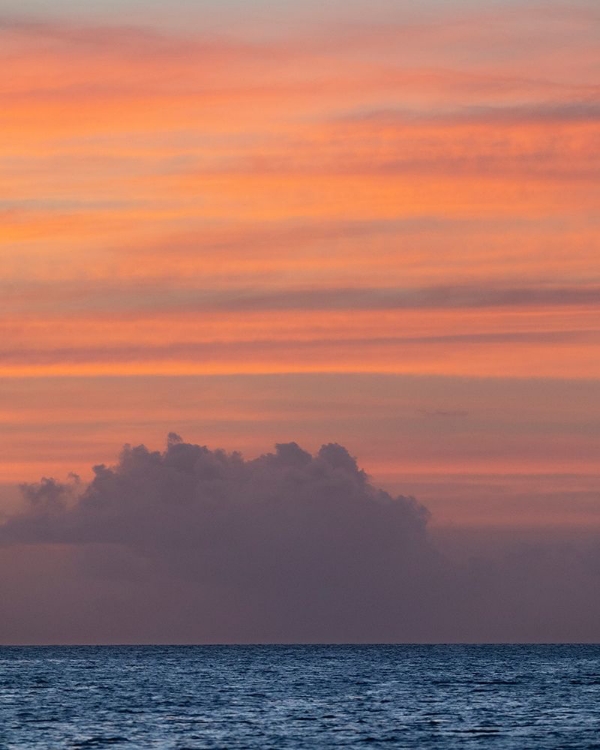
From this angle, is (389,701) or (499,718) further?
(389,701)

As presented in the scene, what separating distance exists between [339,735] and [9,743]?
2383 cm

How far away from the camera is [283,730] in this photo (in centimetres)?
11231

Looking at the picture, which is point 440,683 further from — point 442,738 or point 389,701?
point 442,738

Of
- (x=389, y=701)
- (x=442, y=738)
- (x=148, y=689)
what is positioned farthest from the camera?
(x=148, y=689)

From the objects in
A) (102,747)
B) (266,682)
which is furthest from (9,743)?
(266,682)

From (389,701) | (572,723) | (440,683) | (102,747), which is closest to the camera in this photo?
(102,747)

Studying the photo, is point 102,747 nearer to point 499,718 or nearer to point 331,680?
point 499,718

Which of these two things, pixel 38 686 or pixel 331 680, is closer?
pixel 38 686

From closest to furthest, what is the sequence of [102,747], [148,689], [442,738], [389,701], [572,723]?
[102,747]
[442,738]
[572,723]
[389,701]
[148,689]

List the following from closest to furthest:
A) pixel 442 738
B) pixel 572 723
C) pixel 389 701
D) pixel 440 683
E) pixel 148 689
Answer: pixel 442 738 → pixel 572 723 → pixel 389 701 → pixel 148 689 → pixel 440 683

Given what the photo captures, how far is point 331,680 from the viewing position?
650 ft

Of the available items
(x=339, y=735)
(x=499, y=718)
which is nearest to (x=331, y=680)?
(x=499, y=718)

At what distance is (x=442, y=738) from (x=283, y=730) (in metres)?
13.0

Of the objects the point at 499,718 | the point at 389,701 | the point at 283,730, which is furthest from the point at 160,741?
the point at 389,701
